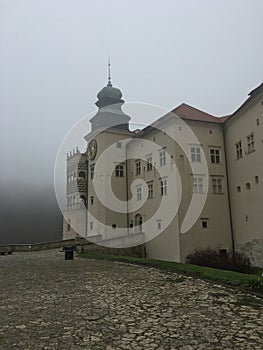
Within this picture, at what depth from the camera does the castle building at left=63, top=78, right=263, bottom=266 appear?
25.2 m

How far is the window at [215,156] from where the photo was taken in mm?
28564

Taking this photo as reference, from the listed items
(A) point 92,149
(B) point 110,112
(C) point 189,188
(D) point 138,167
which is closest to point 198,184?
(C) point 189,188

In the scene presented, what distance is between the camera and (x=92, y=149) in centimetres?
3766

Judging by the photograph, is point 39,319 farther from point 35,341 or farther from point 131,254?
point 131,254

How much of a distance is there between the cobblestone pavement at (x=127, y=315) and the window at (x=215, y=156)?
17.1 m

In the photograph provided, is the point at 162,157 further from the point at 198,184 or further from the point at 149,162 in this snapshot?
the point at 198,184

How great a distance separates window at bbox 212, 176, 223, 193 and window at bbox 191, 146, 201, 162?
1.92m

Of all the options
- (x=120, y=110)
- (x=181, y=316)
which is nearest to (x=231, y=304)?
(x=181, y=316)

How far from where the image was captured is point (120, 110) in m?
40.3

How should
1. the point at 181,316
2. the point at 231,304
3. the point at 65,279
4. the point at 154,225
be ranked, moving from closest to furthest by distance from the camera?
the point at 181,316
the point at 231,304
the point at 65,279
the point at 154,225

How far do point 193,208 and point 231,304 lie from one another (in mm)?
18711

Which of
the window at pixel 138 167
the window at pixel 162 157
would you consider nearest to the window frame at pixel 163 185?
the window at pixel 162 157

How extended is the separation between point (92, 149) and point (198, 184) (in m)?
13.7

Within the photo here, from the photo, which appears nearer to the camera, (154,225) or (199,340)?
(199,340)
